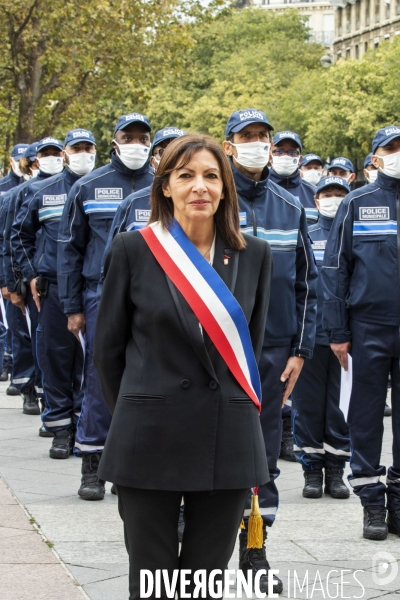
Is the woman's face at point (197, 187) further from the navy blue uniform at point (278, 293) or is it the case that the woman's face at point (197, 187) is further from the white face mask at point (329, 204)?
the white face mask at point (329, 204)

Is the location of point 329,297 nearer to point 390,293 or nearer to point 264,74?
point 390,293

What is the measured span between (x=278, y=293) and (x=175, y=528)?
228 cm

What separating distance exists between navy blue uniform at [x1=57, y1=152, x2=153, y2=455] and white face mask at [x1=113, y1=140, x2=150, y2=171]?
50 millimetres

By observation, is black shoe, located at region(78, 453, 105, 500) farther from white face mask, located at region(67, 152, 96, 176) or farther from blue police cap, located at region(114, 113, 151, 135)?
white face mask, located at region(67, 152, 96, 176)

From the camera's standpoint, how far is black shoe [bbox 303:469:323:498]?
7754 mm

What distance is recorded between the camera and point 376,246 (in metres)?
6.75

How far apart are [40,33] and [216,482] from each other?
77.3 feet

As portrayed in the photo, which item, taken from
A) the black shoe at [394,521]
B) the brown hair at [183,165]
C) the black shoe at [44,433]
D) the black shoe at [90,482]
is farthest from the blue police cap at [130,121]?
the brown hair at [183,165]

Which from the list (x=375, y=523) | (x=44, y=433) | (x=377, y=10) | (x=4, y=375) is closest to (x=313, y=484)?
(x=375, y=523)

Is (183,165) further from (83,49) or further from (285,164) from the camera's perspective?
(83,49)

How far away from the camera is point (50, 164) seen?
421 inches

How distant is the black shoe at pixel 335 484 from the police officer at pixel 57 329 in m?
2.08

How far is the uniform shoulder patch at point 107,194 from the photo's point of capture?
785 centimetres

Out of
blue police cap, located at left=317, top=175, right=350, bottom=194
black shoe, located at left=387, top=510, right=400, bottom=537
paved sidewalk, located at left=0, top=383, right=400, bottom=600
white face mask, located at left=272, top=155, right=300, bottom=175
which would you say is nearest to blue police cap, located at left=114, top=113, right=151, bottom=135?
blue police cap, located at left=317, top=175, right=350, bottom=194
